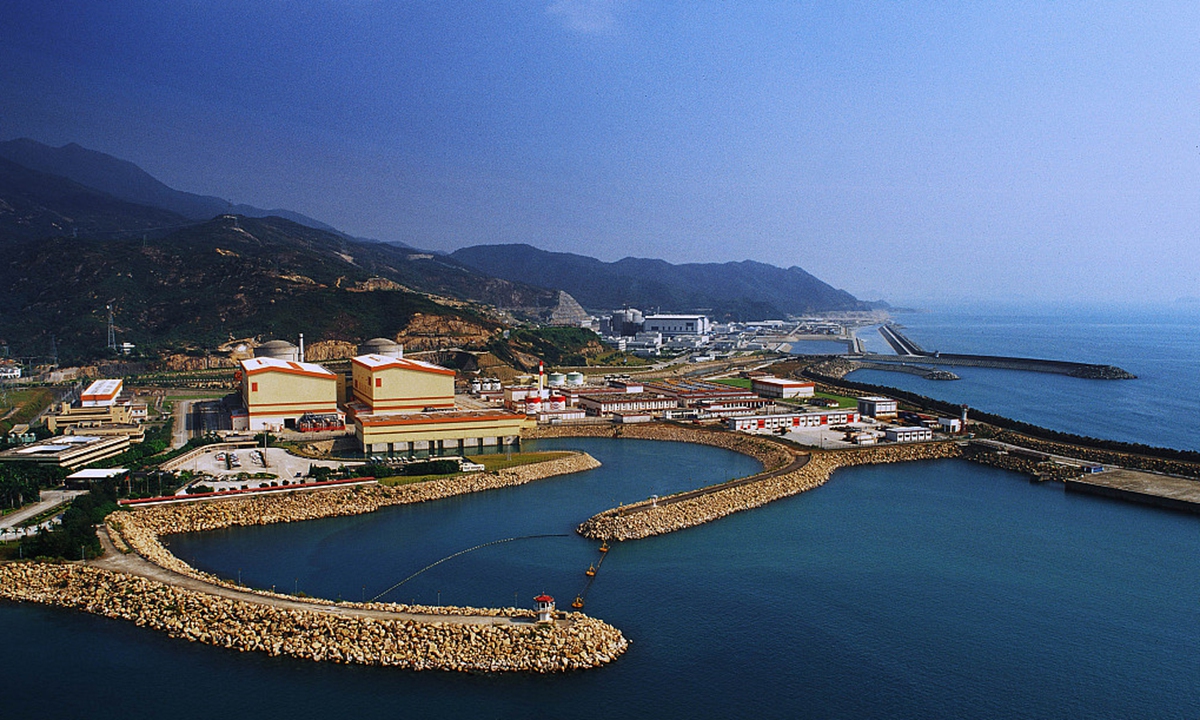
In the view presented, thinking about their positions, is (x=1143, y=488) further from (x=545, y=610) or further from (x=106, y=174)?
(x=106, y=174)

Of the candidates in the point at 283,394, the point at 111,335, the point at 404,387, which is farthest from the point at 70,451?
the point at 111,335

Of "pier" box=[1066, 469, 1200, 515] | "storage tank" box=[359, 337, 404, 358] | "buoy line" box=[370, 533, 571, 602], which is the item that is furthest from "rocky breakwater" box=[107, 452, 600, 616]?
"storage tank" box=[359, 337, 404, 358]

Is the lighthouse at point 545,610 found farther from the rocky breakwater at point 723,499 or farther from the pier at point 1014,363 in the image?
the pier at point 1014,363

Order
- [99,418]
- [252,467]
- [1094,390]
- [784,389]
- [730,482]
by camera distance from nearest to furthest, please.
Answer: [730,482] → [252,467] → [99,418] → [784,389] → [1094,390]

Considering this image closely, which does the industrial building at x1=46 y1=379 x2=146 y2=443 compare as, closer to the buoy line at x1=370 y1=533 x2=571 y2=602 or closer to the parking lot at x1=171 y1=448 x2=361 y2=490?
the parking lot at x1=171 y1=448 x2=361 y2=490

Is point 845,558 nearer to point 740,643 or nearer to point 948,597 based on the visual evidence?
point 948,597

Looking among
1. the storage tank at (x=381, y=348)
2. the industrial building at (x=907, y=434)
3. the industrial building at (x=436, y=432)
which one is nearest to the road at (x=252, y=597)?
the industrial building at (x=436, y=432)

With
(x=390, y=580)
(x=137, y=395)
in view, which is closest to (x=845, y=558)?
(x=390, y=580)
